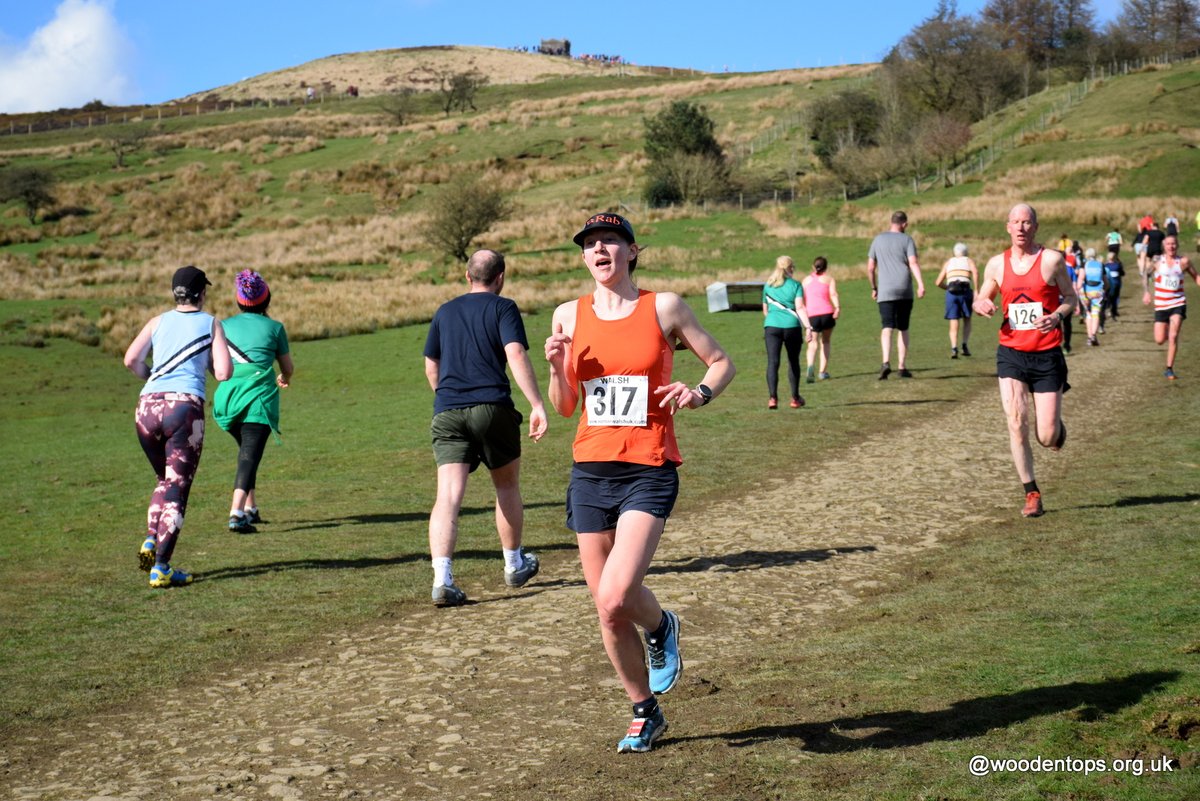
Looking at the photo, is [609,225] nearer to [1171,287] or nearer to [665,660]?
[665,660]

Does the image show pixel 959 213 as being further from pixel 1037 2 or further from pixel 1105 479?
pixel 1037 2

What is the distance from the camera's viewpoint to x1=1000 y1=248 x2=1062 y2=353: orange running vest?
10.3 m

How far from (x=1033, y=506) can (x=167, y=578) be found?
6.92 m

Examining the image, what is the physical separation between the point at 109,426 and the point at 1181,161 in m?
59.1

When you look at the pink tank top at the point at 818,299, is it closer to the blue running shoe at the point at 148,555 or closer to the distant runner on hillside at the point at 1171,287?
the distant runner on hillside at the point at 1171,287

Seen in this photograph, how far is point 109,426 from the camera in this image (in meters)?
22.2

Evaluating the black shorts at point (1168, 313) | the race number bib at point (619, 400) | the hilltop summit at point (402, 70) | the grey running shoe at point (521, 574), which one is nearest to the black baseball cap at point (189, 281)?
the grey running shoe at point (521, 574)

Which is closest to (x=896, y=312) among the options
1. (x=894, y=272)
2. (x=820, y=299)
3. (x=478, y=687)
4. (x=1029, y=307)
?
(x=894, y=272)

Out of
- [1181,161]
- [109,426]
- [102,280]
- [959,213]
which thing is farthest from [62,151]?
[109,426]

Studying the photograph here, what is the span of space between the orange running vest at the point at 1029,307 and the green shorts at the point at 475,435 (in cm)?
429

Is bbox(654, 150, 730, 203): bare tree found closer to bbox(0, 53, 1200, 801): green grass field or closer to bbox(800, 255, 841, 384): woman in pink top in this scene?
bbox(0, 53, 1200, 801): green grass field

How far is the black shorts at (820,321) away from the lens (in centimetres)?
2053

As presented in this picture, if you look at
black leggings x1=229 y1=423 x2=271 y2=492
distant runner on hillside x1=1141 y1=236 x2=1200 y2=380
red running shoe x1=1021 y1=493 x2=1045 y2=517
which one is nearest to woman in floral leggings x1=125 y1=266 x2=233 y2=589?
black leggings x1=229 y1=423 x2=271 y2=492

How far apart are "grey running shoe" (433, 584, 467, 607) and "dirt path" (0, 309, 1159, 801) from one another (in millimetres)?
125
